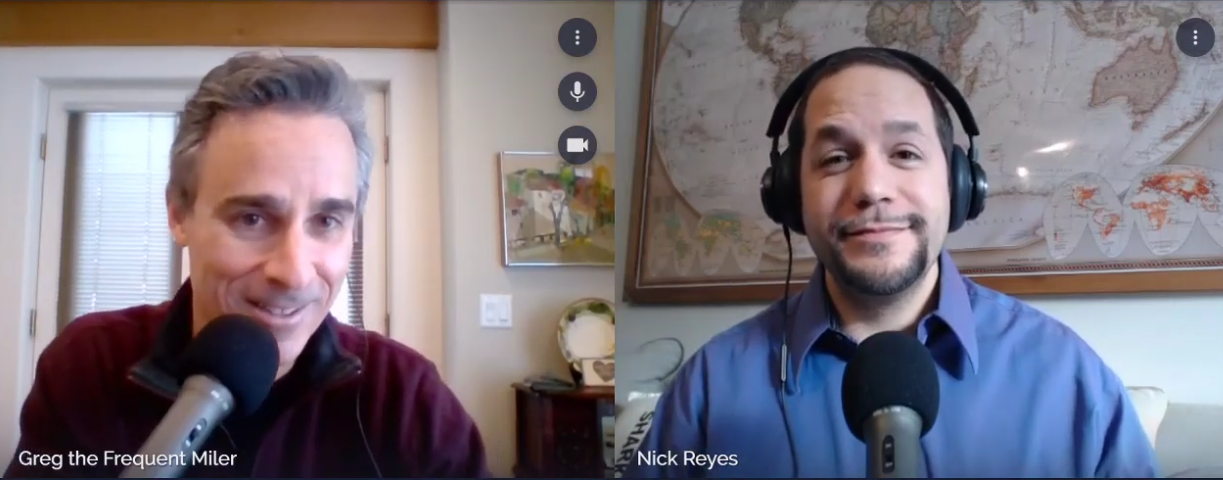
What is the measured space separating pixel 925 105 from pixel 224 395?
911 millimetres

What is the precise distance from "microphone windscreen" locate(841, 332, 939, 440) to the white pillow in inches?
14.9

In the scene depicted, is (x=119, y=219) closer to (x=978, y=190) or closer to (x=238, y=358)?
(x=238, y=358)

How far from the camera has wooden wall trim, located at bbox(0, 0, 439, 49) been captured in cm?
129

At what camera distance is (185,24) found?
1298mm

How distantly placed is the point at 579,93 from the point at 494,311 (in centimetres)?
Answer: 34

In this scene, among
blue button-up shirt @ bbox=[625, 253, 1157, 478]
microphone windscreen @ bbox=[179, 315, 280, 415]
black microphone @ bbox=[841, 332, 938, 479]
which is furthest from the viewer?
blue button-up shirt @ bbox=[625, 253, 1157, 478]

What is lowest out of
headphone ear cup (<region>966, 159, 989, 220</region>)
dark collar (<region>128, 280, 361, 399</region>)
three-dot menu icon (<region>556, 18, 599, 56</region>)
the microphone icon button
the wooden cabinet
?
the wooden cabinet

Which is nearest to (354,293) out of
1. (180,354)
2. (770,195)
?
(180,354)

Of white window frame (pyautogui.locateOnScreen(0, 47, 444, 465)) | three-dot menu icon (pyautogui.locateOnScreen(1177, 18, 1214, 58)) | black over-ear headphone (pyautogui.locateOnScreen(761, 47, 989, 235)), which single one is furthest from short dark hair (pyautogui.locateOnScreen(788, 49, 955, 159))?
white window frame (pyautogui.locateOnScreen(0, 47, 444, 465))

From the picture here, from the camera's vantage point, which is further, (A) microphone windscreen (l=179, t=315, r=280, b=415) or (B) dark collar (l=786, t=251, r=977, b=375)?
(B) dark collar (l=786, t=251, r=977, b=375)

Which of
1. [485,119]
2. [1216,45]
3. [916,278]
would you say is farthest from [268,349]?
[1216,45]

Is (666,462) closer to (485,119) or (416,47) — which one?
(485,119)

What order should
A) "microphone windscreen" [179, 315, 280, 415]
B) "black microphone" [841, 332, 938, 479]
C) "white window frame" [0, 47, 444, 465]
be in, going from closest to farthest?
"black microphone" [841, 332, 938, 479], "microphone windscreen" [179, 315, 280, 415], "white window frame" [0, 47, 444, 465]

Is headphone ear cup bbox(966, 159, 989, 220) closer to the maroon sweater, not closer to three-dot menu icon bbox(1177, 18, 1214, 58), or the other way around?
three-dot menu icon bbox(1177, 18, 1214, 58)
